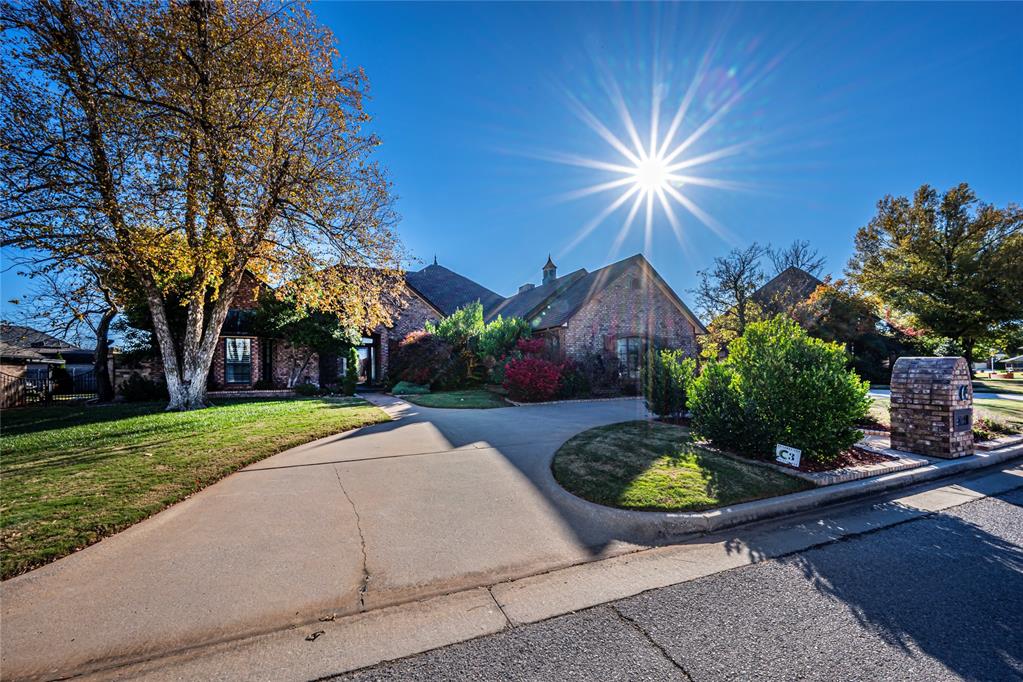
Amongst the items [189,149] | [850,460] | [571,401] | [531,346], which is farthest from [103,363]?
[850,460]

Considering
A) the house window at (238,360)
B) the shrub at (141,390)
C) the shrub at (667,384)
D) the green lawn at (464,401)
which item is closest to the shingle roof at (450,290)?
the house window at (238,360)

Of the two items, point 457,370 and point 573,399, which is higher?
point 457,370

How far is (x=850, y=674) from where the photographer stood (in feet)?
6.76

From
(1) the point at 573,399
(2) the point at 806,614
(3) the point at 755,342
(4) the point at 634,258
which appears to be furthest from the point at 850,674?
(4) the point at 634,258

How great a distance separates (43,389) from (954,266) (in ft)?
133

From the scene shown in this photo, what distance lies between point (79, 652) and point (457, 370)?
15266mm

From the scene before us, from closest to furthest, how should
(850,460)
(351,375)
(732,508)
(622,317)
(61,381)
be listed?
(732,508)
(850,460)
(351,375)
(61,381)
(622,317)

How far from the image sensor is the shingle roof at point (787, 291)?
846 inches

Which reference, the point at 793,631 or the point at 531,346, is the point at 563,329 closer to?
the point at 531,346

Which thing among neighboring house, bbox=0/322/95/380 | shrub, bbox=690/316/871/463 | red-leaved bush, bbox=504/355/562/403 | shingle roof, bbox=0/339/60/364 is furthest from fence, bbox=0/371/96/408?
shrub, bbox=690/316/871/463

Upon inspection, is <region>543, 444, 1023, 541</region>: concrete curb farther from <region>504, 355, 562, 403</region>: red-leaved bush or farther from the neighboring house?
the neighboring house

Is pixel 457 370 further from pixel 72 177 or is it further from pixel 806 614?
pixel 806 614

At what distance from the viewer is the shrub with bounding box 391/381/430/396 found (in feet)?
52.5

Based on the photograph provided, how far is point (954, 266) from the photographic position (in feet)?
65.3
